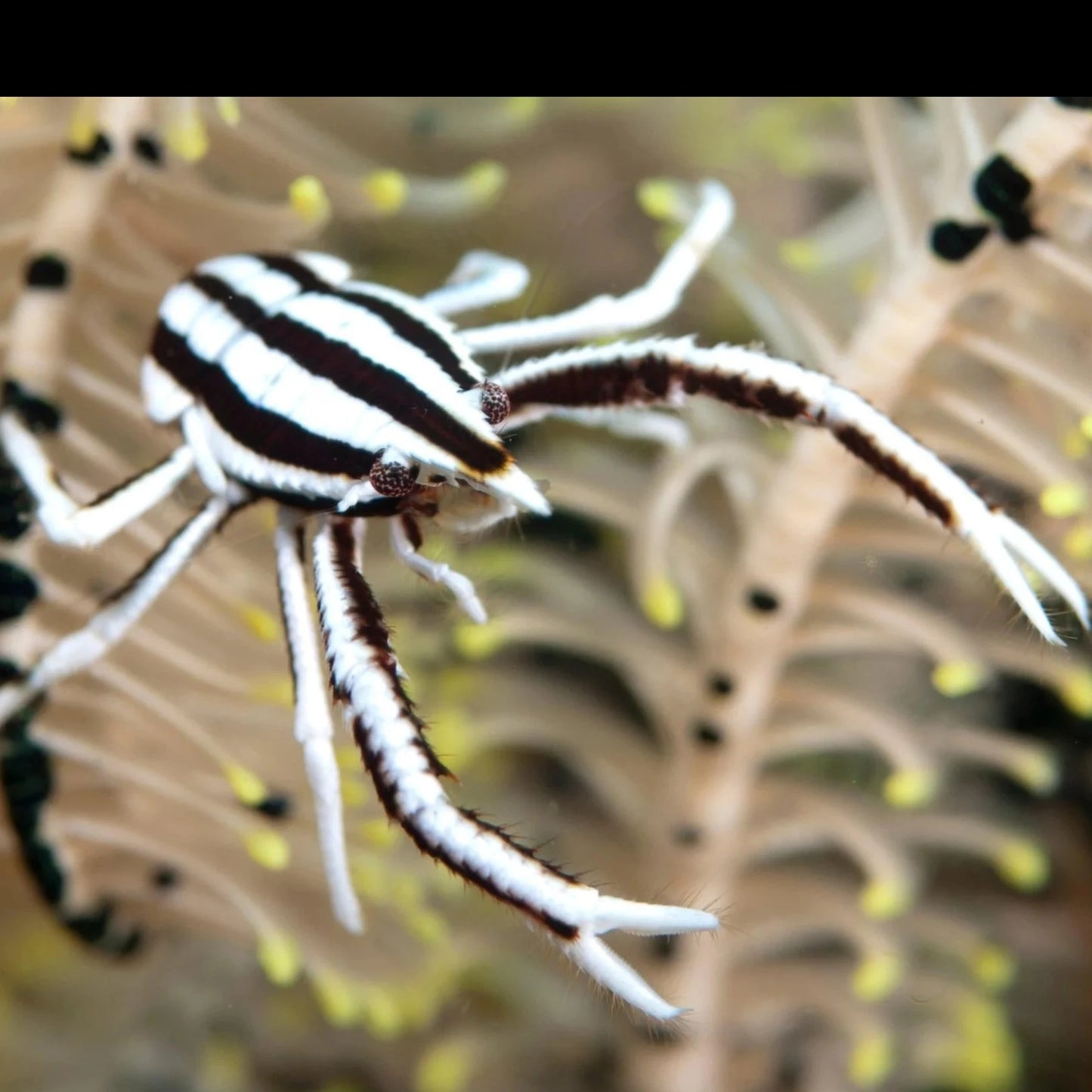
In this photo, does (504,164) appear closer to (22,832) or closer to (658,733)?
(658,733)

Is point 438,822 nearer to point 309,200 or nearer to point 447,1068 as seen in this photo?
point 309,200

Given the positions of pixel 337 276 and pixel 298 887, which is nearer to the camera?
pixel 337 276

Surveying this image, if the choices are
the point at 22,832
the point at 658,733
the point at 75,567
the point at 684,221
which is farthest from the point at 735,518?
the point at 22,832

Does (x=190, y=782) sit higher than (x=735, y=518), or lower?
lower

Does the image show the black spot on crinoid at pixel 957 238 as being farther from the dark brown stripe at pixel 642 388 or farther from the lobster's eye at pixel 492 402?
the lobster's eye at pixel 492 402

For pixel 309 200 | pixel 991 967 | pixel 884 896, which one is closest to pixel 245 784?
pixel 309 200

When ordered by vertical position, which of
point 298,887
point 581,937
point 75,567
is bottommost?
point 298,887
